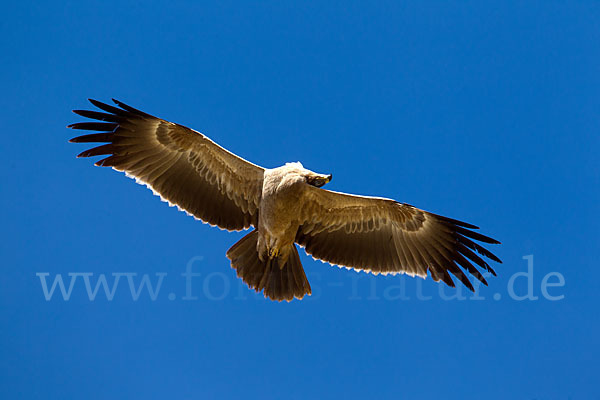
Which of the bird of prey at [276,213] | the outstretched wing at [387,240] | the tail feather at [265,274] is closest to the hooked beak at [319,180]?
the bird of prey at [276,213]

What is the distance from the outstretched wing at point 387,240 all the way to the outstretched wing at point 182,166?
0.81 m

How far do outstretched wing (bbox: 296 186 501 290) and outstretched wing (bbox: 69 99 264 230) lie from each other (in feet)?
2.67

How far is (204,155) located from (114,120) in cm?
105

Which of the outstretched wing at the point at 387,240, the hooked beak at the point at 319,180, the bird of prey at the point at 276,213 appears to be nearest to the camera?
the hooked beak at the point at 319,180

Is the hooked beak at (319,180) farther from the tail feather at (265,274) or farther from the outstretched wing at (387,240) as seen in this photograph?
the tail feather at (265,274)

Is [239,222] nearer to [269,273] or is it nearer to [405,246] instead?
[269,273]

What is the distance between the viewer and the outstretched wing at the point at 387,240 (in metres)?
7.39

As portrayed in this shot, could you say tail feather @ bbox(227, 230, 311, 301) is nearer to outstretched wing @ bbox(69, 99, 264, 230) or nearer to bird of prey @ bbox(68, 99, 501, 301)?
bird of prey @ bbox(68, 99, 501, 301)

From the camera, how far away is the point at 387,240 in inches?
298

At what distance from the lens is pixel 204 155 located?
720cm

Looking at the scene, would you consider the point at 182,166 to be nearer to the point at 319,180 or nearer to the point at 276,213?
the point at 276,213

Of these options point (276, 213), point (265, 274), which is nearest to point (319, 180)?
point (276, 213)

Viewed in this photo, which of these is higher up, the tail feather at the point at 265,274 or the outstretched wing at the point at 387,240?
the outstretched wing at the point at 387,240

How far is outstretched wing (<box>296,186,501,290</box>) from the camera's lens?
7.39 meters
